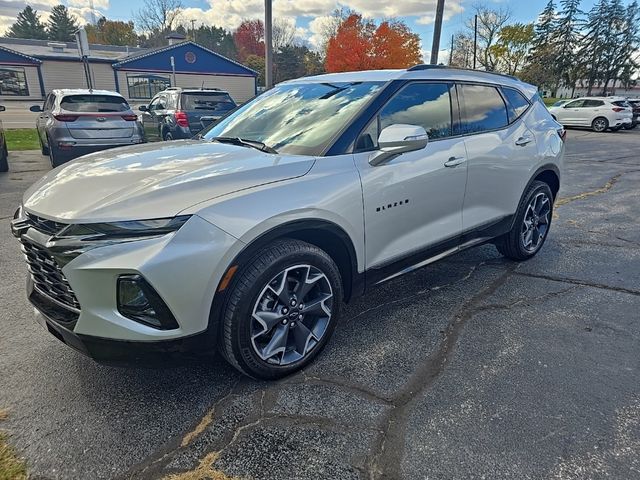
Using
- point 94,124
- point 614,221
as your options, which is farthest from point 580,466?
point 94,124

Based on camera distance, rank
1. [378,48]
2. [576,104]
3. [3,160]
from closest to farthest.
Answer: [3,160] < [576,104] < [378,48]

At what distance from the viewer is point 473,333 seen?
126 inches

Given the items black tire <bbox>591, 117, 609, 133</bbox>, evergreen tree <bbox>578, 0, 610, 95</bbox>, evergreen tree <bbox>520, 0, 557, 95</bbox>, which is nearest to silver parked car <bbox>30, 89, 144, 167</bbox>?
black tire <bbox>591, 117, 609, 133</bbox>

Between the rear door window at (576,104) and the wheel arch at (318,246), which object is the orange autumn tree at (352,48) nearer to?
the rear door window at (576,104)

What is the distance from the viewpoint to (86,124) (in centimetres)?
880

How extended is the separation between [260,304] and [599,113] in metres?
25.6

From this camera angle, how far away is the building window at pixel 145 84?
124 ft

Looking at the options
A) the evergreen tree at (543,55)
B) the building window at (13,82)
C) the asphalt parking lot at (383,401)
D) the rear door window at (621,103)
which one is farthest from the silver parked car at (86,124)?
the evergreen tree at (543,55)

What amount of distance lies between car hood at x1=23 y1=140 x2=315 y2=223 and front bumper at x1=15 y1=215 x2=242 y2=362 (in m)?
0.16

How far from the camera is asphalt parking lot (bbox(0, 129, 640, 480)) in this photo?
2043mm

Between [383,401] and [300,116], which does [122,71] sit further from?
[383,401]

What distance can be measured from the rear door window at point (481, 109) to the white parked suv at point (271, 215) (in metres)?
0.02

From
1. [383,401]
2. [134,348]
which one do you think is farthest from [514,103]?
[134,348]

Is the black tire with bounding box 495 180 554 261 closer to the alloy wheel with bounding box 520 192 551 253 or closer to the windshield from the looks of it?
the alloy wheel with bounding box 520 192 551 253
